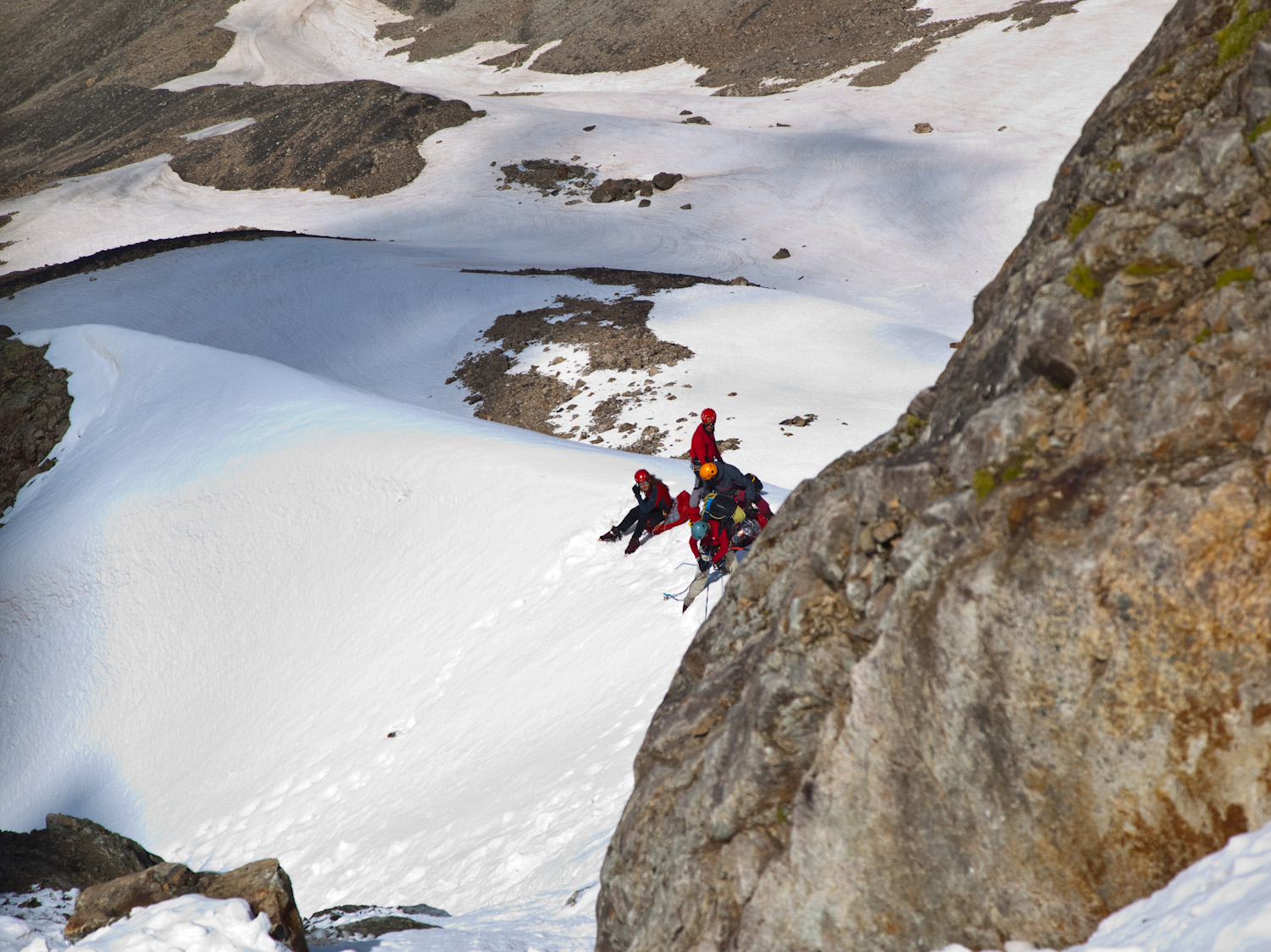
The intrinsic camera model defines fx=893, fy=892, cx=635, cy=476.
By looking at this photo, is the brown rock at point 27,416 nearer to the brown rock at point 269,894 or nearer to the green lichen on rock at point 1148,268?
the brown rock at point 269,894

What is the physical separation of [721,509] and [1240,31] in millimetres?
7002

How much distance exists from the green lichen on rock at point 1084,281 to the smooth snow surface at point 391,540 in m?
6.11

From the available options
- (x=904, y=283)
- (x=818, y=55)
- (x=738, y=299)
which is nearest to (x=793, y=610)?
(x=738, y=299)

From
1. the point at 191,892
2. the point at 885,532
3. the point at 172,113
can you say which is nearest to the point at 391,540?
the point at 191,892

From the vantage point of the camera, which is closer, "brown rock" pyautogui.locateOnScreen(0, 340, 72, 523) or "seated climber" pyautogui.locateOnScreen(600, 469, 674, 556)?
"seated climber" pyautogui.locateOnScreen(600, 469, 674, 556)

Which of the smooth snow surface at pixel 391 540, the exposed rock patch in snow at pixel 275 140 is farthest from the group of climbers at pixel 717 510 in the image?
the exposed rock patch in snow at pixel 275 140

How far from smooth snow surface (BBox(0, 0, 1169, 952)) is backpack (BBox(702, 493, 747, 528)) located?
1299 mm

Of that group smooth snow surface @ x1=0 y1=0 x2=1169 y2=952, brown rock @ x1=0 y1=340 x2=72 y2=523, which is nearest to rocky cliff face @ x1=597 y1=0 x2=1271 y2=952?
smooth snow surface @ x1=0 y1=0 x2=1169 y2=952

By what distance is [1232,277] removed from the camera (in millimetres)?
3771

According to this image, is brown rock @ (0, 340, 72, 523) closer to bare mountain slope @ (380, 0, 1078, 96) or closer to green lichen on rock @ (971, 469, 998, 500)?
green lichen on rock @ (971, 469, 998, 500)

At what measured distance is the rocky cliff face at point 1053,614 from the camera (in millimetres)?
3389

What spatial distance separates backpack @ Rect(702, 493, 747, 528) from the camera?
10.5m

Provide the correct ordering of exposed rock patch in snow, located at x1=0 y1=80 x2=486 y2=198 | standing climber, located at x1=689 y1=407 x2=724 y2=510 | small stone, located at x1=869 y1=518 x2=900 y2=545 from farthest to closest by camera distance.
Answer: exposed rock patch in snow, located at x1=0 y1=80 x2=486 y2=198, standing climber, located at x1=689 y1=407 x2=724 y2=510, small stone, located at x1=869 y1=518 x2=900 y2=545

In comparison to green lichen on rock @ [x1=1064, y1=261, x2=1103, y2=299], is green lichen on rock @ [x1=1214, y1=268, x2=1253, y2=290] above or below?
above
